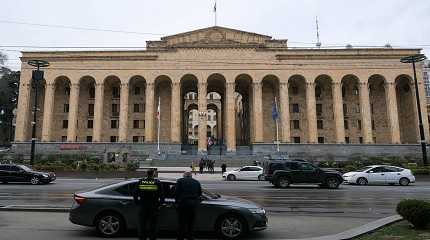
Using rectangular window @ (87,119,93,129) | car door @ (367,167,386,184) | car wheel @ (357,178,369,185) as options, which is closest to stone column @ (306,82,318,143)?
car door @ (367,167,386,184)

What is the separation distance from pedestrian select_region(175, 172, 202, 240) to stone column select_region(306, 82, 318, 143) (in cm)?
4403

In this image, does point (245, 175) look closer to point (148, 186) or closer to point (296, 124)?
point (148, 186)

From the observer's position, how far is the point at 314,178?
848 inches

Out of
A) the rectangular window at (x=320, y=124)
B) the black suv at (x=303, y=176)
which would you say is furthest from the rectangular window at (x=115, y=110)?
the black suv at (x=303, y=176)

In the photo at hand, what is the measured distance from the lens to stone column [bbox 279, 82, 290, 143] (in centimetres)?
4994

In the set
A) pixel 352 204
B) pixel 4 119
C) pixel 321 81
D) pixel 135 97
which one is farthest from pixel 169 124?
pixel 352 204

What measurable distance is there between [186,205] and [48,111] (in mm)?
49673

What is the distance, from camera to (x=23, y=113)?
1994 inches

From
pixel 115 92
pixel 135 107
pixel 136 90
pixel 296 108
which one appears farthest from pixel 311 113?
pixel 115 92

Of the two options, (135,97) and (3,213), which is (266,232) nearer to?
(3,213)

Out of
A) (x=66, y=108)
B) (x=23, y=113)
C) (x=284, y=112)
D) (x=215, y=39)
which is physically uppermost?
(x=215, y=39)

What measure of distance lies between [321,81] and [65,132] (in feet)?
135

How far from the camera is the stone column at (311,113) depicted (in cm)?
4964

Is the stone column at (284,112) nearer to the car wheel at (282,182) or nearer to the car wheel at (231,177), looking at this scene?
the car wheel at (231,177)
